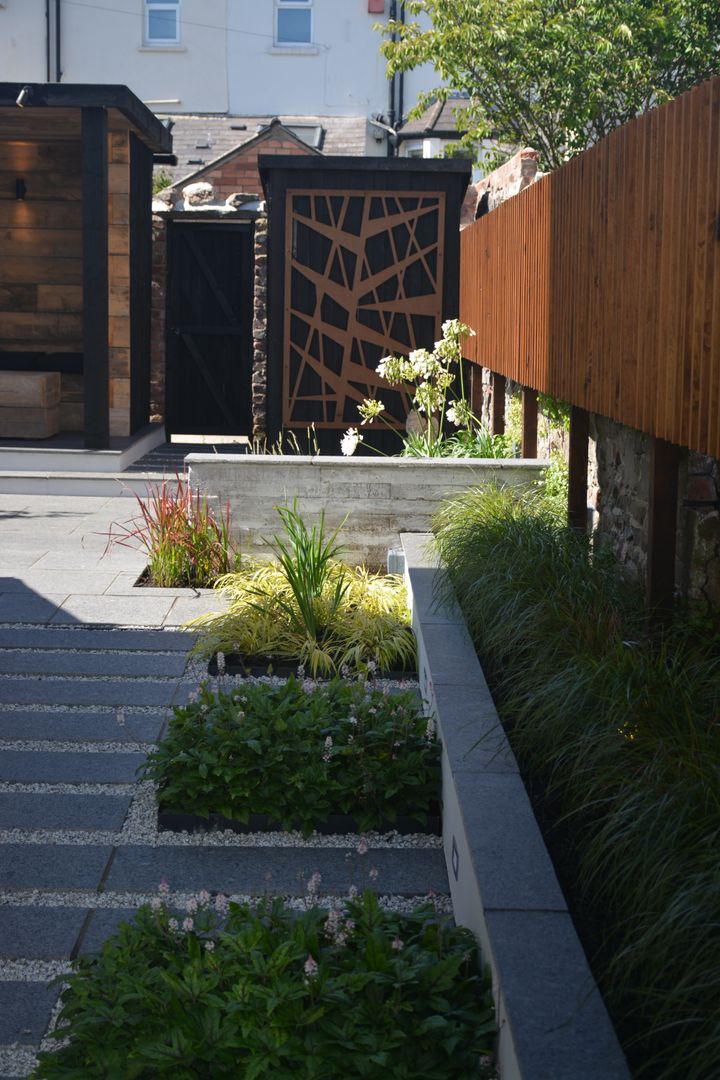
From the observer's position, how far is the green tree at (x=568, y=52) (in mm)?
16016

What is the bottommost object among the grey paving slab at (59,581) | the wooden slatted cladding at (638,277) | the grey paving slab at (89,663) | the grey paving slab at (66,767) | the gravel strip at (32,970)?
the gravel strip at (32,970)

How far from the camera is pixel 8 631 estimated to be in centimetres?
637

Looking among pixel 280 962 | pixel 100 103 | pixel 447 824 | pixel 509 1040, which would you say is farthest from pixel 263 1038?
pixel 100 103

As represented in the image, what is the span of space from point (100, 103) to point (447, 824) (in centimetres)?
838

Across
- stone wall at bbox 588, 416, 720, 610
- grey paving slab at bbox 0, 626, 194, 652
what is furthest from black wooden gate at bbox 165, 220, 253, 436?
stone wall at bbox 588, 416, 720, 610

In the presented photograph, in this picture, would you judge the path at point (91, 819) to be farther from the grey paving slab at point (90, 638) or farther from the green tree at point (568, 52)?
the green tree at point (568, 52)

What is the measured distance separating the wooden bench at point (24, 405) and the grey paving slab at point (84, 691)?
6870mm

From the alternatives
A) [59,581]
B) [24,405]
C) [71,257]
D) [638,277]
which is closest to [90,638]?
[59,581]

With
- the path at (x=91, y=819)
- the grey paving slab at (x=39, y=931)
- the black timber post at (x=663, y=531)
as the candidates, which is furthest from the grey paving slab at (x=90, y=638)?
the grey paving slab at (x=39, y=931)

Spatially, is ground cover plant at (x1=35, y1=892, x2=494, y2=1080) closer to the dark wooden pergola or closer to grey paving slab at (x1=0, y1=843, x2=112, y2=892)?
grey paving slab at (x1=0, y1=843, x2=112, y2=892)

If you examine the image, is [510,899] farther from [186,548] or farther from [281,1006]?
[186,548]

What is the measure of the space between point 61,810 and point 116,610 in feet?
8.40

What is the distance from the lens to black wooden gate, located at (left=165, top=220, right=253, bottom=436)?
13969 mm

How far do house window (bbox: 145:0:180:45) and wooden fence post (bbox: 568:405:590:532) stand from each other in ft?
65.0
